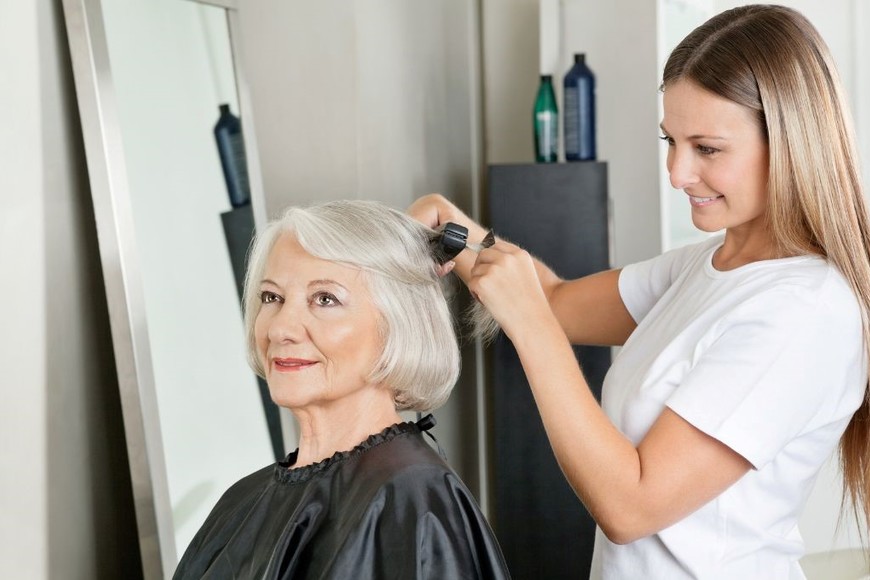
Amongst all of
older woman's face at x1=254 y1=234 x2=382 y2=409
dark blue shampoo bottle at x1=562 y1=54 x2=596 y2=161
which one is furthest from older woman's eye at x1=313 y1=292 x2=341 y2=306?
dark blue shampoo bottle at x1=562 y1=54 x2=596 y2=161

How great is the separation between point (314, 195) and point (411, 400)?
1.12 metres

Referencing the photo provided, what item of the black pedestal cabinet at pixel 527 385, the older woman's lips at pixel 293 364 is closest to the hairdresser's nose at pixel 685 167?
the older woman's lips at pixel 293 364

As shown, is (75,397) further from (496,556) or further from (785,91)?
(785,91)

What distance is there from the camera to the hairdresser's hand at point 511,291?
4.94 ft

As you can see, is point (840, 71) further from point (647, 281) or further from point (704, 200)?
point (704, 200)

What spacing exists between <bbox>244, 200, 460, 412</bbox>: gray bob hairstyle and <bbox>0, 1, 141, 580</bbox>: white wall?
1.44 feet

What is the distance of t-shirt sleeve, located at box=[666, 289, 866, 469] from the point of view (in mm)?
1429

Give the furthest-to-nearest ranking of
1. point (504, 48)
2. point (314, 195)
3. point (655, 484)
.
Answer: point (504, 48) → point (314, 195) → point (655, 484)

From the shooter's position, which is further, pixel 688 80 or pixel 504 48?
pixel 504 48

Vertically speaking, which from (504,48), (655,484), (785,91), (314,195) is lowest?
(655,484)

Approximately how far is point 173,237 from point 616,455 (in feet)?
3.68

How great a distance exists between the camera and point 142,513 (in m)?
1.97

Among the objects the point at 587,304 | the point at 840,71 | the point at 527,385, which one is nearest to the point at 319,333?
the point at 587,304

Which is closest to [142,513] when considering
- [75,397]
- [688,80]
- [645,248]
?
[75,397]
